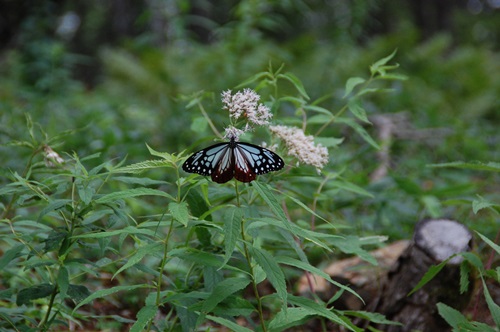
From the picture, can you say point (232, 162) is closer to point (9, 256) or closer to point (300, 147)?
point (300, 147)

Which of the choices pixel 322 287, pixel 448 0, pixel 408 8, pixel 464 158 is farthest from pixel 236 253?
pixel 408 8

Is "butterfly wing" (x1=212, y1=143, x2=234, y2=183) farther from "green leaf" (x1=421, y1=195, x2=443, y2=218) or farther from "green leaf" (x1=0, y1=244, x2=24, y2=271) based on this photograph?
"green leaf" (x1=421, y1=195, x2=443, y2=218)

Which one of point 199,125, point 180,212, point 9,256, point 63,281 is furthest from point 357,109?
point 9,256

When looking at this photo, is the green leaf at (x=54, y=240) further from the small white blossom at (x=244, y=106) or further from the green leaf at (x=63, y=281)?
the small white blossom at (x=244, y=106)

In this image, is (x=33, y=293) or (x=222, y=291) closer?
(x=222, y=291)

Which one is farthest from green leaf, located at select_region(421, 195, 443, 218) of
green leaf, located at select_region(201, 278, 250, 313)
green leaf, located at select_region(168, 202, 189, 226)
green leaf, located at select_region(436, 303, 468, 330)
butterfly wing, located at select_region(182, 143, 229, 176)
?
green leaf, located at select_region(168, 202, 189, 226)

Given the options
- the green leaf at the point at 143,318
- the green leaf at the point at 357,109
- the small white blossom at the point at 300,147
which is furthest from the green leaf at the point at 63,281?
the green leaf at the point at 357,109
